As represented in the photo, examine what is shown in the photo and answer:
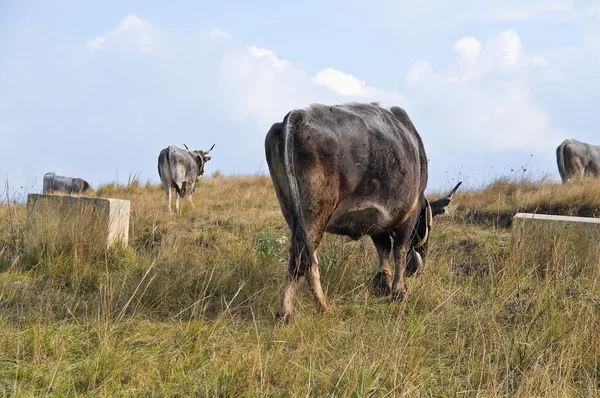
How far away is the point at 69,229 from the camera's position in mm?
7863

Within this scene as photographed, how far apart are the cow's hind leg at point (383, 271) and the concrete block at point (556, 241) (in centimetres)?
175

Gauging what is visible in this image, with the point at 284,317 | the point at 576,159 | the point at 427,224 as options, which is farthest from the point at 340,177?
the point at 576,159

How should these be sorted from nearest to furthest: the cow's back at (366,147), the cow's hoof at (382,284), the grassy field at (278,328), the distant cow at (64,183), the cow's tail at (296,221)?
the grassy field at (278,328), the cow's tail at (296,221), the cow's back at (366,147), the cow's hoof at (382,284), the distant cow at (64,183)

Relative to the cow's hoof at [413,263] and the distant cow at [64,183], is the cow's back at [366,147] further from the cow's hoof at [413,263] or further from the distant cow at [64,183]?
the distant cow at [64,183]

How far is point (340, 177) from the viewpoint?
16.9 ft

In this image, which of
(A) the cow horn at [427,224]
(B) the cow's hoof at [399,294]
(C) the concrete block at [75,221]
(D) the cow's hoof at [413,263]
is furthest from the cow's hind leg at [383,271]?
(C) the concrete block at [75,221]

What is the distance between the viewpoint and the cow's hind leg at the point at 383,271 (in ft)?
21.0

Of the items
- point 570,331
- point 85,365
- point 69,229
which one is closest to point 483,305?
point 570,331

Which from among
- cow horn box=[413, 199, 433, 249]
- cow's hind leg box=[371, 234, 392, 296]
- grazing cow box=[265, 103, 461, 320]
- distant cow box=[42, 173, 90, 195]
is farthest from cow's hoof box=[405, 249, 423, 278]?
distant cow box=[42, 173, 90, 195]

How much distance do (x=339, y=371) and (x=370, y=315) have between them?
167 centimetres

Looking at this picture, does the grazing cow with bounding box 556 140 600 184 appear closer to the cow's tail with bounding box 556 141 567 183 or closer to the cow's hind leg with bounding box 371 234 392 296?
the cow's tail with bounding box 556 141 567 183

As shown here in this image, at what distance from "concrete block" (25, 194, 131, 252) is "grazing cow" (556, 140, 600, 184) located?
46.2 feet

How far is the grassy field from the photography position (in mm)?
3893

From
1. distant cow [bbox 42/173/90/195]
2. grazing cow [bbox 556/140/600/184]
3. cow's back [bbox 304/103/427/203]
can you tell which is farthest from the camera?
distant cow [bbox 42/173/90/195]
